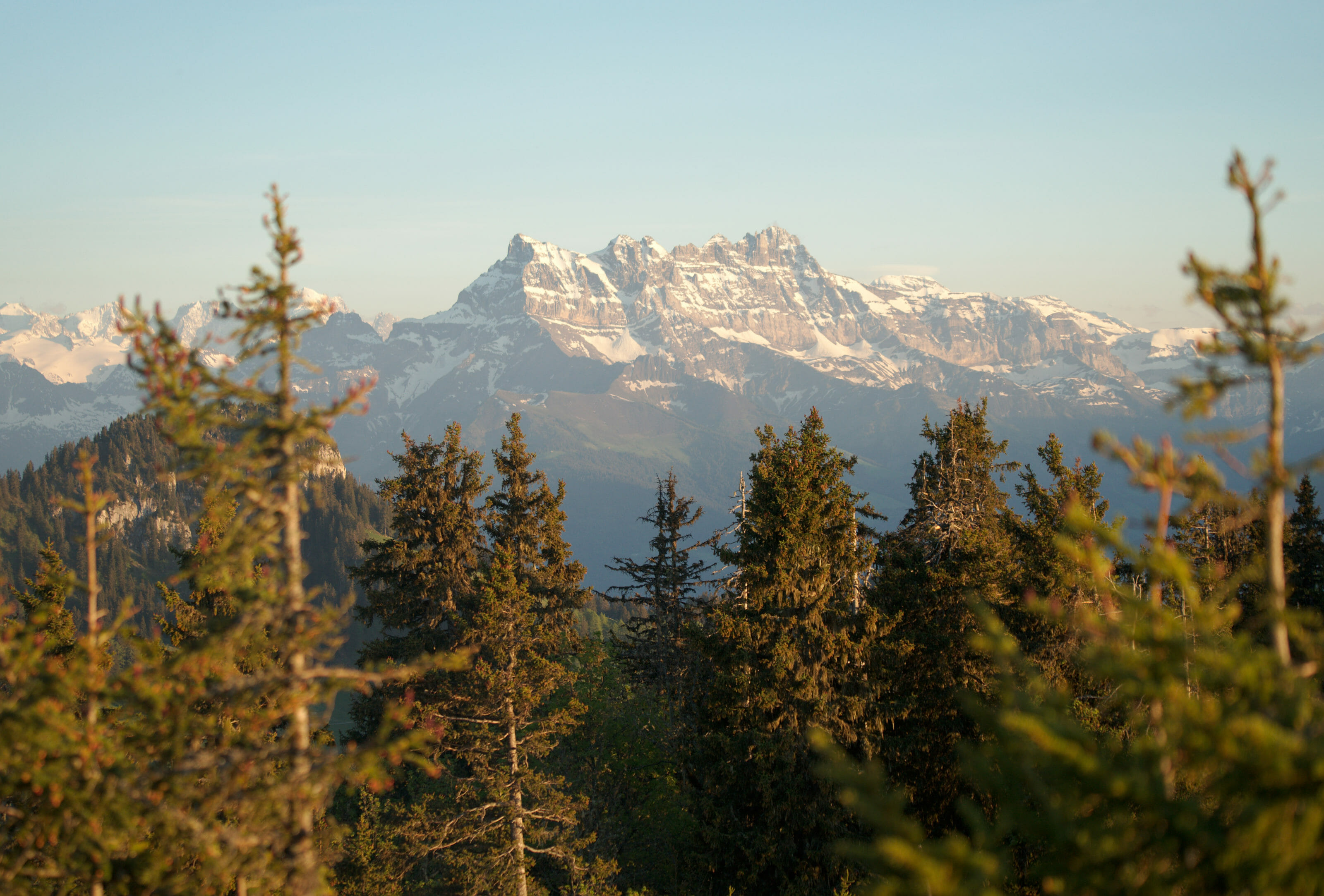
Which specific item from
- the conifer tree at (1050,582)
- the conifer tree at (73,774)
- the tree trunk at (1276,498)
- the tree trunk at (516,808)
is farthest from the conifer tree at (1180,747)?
the tree trunk at (516,808)

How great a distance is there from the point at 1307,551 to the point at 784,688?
97.8ft

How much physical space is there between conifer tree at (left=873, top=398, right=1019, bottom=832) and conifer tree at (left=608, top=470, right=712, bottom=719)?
9.78m

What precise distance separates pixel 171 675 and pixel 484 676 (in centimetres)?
1367

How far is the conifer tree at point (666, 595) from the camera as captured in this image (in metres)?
33.9

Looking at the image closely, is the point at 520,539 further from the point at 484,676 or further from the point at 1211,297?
the point at 1211,297

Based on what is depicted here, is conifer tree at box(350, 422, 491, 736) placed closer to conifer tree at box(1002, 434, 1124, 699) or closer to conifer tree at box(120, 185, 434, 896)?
conifer tree at box(1002, 434, 1124, 699)

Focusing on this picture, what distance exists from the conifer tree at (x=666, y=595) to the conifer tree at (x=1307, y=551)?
23.3 meters

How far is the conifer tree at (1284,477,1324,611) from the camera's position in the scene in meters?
36.0

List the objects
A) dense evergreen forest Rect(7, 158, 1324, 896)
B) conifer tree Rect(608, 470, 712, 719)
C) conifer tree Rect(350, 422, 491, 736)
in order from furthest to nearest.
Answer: conifer tree Rect(350, 422, 491, 736), conifer tree Rect(608, 470, 712, 719), dense evergreen forest Rect(7, 158, 1324, 896)

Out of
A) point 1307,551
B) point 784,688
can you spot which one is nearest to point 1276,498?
point 784,688

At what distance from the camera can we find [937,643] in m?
23.7

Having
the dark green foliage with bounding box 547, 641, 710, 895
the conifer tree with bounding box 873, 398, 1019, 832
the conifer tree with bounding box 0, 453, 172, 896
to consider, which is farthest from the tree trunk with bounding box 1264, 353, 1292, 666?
the dark green foliage with bounding box 547, 641, 710, 895

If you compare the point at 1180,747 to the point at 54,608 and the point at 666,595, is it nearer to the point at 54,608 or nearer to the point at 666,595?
the point at 54,608

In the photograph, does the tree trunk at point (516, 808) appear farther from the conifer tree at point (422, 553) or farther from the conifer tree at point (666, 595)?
the conifer tree at point (422, 553)
